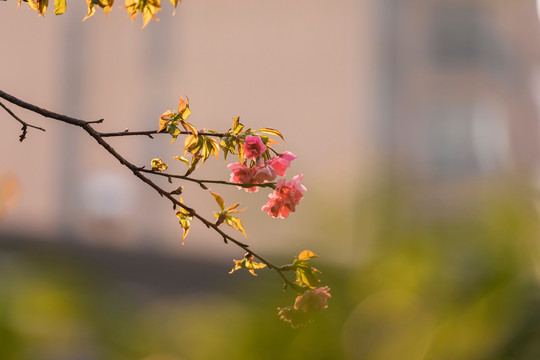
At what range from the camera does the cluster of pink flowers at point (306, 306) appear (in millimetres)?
659

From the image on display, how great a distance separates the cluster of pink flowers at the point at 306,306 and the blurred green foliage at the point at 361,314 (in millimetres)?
579

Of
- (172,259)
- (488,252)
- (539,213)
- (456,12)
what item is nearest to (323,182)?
(488,252)

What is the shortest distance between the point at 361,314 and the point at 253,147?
0.89 metres

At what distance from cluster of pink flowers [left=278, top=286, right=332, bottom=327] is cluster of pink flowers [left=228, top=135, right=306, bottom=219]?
3.3 inches

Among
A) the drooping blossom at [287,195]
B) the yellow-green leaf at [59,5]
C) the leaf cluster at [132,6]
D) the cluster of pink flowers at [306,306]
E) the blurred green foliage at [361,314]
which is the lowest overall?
the blurred green foliage at [361,314]

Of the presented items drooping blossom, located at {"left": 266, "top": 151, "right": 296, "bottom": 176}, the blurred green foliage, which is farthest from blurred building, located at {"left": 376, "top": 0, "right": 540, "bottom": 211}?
drooping blossom, located at {"left": 266, "top": 151, "right": 296, "bottom": 176}

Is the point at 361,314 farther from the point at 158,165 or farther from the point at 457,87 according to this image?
the point at 457,87

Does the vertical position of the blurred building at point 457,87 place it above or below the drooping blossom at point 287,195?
above

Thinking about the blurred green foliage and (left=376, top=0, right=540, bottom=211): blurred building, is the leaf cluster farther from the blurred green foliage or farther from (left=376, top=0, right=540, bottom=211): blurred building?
(left=376, top=0, right=540, bottom=211): blurred building

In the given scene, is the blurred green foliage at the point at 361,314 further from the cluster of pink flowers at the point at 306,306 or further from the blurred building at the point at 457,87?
the blurred building at the point at 457,87

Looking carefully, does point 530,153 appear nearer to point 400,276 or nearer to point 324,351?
point 400,276

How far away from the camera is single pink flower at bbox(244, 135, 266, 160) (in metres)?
0.65

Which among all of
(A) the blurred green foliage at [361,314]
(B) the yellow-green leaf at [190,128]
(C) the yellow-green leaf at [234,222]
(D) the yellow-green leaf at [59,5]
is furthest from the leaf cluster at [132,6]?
(A) the blurred green foliage at [361,314]

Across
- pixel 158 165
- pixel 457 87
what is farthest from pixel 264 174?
pixel 457 87
